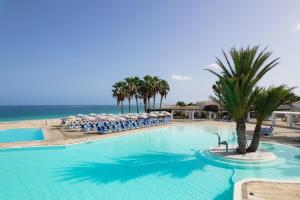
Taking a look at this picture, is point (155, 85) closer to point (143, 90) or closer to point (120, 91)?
point (143, 90)

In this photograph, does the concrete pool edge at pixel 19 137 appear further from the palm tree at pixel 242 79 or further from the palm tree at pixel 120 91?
the palm tree at pixel 120 91

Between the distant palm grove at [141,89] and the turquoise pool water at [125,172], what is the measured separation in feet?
80.2

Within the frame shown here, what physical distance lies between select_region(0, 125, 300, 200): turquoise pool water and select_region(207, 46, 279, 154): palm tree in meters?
2.63

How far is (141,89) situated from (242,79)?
28.7m

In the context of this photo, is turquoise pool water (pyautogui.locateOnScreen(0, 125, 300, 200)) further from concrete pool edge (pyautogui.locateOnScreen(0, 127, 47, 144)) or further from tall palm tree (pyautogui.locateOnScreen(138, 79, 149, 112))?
tall palm tree (pyautogui.locateOnScreen(138, 79, 149, 112))

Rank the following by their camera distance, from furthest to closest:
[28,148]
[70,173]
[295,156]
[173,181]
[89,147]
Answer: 1. [89,147]
2. [28,148]
3. [295,156]
4. [70,173]
5. [173,181]

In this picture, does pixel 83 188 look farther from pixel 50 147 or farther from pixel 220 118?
pixel 220 118

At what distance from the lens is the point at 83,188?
850 centimetres

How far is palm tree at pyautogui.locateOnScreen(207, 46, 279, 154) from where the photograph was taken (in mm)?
11828

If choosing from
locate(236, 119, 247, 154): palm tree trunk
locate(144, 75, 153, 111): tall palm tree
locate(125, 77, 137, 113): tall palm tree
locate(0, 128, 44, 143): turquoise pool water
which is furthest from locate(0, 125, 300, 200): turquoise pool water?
locate(125, 77, 137, 113): tall palm tree

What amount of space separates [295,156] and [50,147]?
13.6 m

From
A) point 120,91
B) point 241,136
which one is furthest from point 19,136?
point 120,91

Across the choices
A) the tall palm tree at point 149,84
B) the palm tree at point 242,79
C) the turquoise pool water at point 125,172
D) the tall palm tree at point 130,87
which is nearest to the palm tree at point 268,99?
the palm tree at point 242,79

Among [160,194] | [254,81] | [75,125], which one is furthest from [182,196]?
[75,125]
